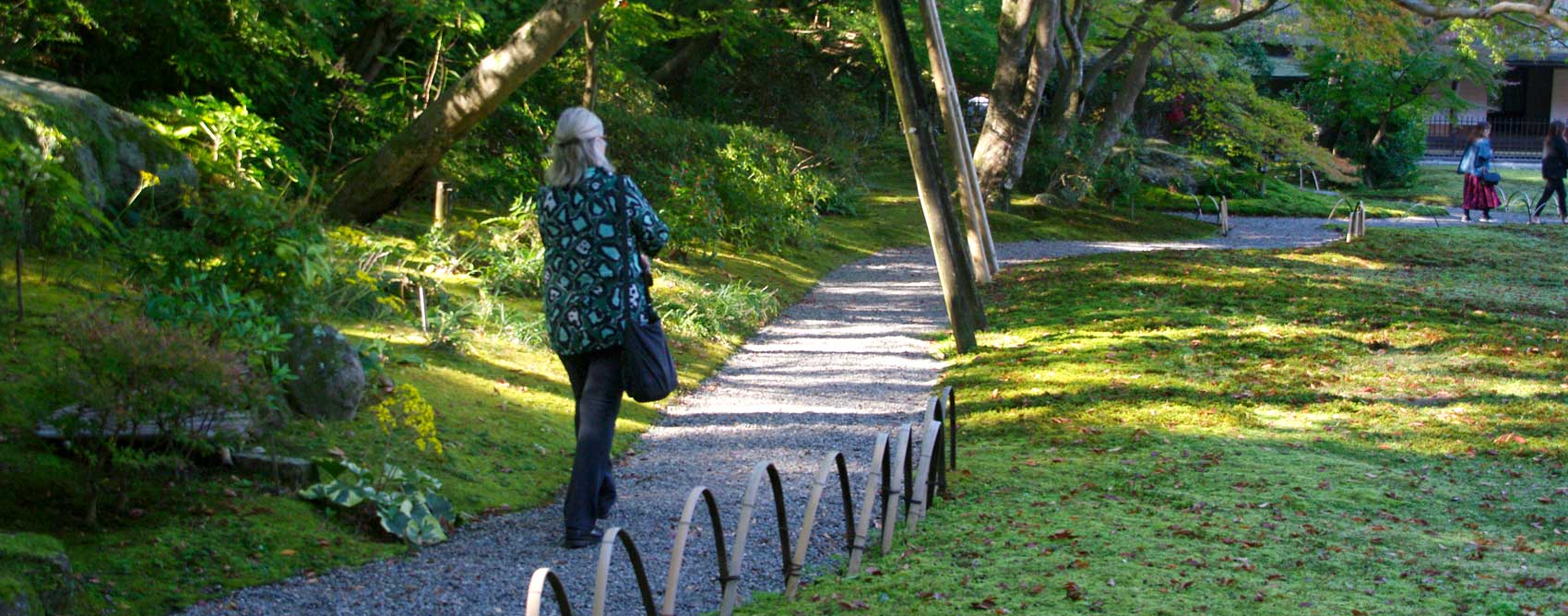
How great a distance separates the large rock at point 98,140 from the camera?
7562mm

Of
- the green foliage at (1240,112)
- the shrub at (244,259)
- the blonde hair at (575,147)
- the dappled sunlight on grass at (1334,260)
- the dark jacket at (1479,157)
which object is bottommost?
the dappled sunlight on grass at (1334,260)

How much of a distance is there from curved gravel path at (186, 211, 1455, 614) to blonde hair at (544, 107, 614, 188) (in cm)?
161

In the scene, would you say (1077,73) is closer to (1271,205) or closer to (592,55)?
(1271,205)

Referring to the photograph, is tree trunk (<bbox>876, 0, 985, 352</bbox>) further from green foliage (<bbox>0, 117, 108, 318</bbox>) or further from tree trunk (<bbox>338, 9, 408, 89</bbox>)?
tree trunk (<bbox>338, 9, 408, 89</bbox>)

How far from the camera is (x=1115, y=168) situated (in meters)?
26.9

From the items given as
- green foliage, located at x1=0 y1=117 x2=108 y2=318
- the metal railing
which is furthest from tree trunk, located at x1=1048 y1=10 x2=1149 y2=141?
green foliage, located at x1=0 y1=117 x2=108 y2=318

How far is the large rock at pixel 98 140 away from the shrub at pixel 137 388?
Result: 258cm

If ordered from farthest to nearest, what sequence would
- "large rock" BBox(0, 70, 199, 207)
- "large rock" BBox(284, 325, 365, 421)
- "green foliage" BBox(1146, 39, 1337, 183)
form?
"green foliage" BBox(1146, 39, 1337, 183) → "large rock" BBox(0, 70, 199, 207) → "large rock" BBox(284, 325, 365, 421)

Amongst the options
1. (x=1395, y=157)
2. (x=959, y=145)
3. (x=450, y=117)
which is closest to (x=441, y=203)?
(x=450, y=117)

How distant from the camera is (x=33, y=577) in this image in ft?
12.6

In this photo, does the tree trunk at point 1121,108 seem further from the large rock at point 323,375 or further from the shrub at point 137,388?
the shrub at point 137,388

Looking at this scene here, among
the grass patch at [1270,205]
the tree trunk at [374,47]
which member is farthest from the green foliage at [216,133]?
the grass patch at [1270,205]

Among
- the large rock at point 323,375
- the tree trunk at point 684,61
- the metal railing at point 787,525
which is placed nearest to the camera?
the metal railing at point 787,525

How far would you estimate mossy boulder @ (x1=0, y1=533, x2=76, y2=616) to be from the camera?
3.68 m
